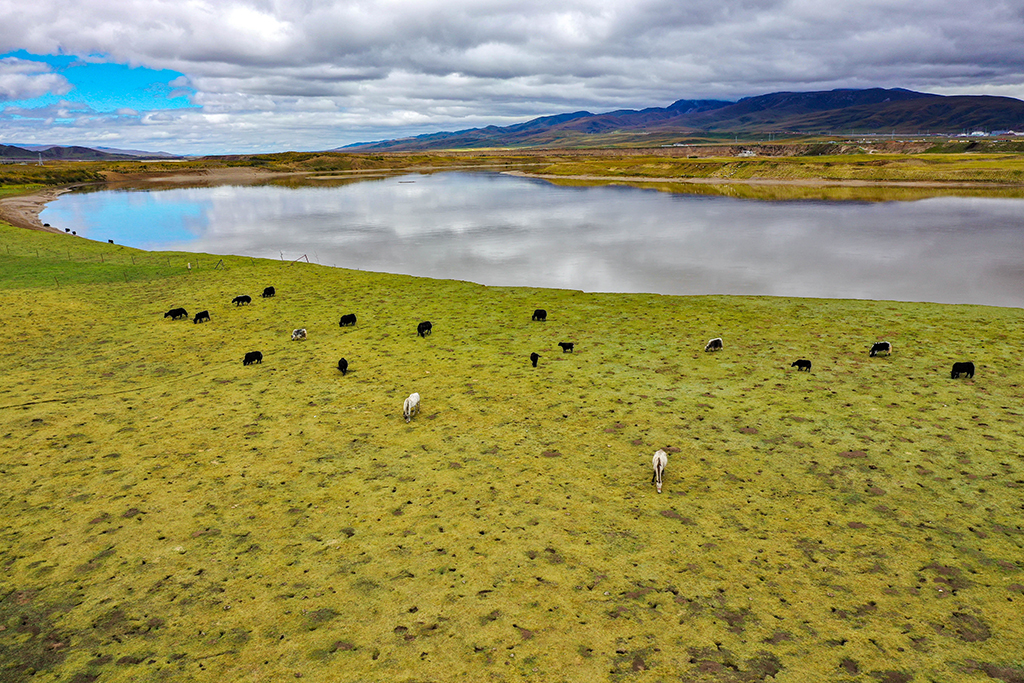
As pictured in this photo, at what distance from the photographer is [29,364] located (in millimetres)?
23797

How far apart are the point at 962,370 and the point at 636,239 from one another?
1696 inches

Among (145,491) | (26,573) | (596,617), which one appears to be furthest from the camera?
(145,491)

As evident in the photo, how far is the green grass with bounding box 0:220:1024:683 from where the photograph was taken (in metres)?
9.42

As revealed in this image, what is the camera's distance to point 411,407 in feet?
61.2

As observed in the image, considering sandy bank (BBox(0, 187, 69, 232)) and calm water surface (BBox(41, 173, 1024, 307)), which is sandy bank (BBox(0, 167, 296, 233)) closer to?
sandy bank (BBox(0, 187, 69, 232))

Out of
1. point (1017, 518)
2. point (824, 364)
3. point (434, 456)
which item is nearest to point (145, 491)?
point (434, 456)

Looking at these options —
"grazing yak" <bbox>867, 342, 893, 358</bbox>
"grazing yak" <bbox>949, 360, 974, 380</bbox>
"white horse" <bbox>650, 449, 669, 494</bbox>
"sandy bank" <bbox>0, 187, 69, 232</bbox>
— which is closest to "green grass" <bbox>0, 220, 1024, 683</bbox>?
"white horse" <bbox>650, 449, 669, 494</bbox>

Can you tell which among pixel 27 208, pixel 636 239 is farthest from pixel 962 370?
pixel 27 208

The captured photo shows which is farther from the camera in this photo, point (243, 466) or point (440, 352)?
point (440, 352)

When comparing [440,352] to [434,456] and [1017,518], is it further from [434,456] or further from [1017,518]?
[1017,518]

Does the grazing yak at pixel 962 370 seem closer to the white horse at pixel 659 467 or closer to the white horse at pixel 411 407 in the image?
the white horse at pixel 659 467

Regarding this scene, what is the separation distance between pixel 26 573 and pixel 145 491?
306cm

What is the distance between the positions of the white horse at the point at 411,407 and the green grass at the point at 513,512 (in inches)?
18.2

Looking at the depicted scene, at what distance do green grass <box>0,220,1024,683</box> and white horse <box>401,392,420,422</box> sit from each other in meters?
0.46
